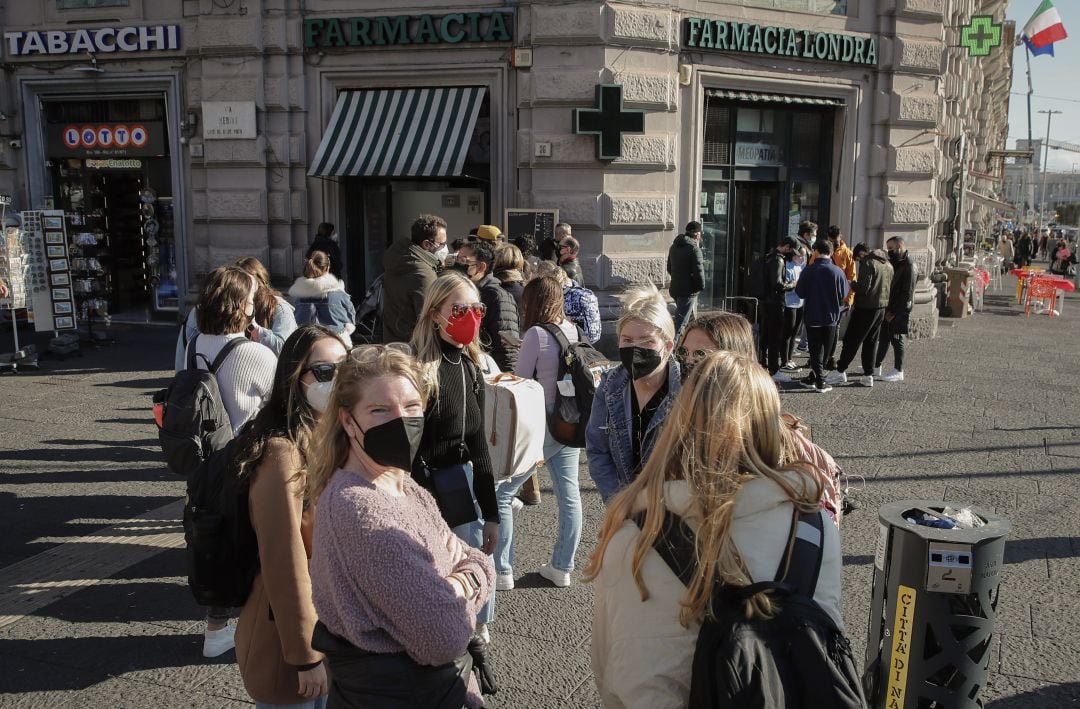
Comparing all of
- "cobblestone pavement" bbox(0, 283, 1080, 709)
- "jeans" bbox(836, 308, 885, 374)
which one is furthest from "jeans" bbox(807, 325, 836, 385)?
"jeans" bbox(836, 308, 885, 374)

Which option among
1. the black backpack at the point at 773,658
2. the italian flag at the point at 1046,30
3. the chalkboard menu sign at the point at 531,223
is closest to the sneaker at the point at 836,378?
the chalkboard menu sign at the point at 531,223

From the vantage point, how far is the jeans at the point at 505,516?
15.4 feet

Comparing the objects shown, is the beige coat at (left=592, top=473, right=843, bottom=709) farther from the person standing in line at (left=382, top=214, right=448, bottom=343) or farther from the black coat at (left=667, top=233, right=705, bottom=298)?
the black coat at (left=667, top=233, right=705, bottom=298)

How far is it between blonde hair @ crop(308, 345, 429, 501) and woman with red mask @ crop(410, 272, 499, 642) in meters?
1.26

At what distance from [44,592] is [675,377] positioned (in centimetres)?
374

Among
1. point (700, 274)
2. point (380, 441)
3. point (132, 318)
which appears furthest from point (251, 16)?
point (380, 441)

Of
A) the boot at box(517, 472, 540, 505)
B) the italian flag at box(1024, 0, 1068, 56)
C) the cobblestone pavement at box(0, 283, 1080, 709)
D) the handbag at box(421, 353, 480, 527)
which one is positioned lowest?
the cobblestone pavement at box(0, 283, 1080, 709)

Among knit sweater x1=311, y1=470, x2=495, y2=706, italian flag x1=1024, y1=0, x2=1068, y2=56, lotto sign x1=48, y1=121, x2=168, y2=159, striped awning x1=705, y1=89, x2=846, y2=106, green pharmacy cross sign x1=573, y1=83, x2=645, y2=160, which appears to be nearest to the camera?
knit sweater x1=311, y1=470, x2=495, y2=706

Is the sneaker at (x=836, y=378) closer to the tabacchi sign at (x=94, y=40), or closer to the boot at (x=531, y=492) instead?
the boot at (x=531, y=492)

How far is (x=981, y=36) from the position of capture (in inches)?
645

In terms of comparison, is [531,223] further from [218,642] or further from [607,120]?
[218,642]

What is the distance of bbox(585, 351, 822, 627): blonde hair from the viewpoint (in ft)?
6.66

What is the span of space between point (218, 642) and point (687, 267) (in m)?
8.80

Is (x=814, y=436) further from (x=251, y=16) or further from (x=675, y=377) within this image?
(x=251, y=16)
